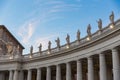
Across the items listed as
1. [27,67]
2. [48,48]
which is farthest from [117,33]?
[27,67]

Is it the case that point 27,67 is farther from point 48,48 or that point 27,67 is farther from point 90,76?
point 90,76

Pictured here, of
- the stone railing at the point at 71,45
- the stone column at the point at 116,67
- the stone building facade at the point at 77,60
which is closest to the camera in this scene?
the stone column at the point at 116,67

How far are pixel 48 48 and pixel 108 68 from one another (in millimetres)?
18538

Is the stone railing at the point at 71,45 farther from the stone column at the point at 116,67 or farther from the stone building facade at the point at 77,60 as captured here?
the stone column at the point at 116,67

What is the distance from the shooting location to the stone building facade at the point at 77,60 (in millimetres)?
46812

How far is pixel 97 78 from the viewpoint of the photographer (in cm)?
6462

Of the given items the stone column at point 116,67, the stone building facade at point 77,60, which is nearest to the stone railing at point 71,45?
the stone building facade at point 77,60

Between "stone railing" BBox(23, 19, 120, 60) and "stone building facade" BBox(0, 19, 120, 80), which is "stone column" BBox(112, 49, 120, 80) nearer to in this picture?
"stone building facade" BBox(0, 19, 120, 80)

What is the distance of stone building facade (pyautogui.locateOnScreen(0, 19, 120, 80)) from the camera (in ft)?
154

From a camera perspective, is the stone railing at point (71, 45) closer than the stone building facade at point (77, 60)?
No

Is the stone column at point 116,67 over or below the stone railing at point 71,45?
below

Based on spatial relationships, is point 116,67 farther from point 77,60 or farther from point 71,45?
point 71,45

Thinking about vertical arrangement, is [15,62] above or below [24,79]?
above

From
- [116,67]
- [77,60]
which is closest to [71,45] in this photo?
[77,60]
